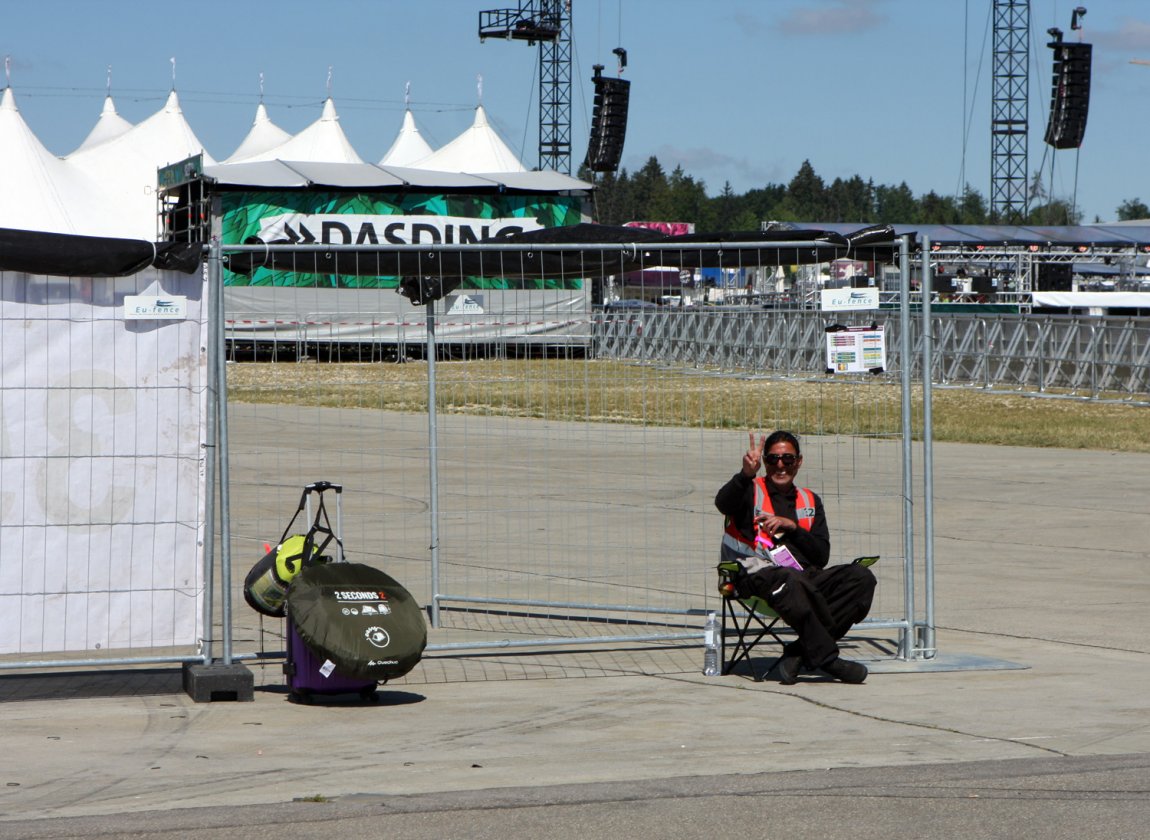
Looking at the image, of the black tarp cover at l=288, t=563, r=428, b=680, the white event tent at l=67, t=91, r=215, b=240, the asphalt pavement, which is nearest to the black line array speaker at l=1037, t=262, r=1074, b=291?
the white event tent at l=67, t=91, r=215, b=240

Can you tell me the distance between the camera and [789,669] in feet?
24.8

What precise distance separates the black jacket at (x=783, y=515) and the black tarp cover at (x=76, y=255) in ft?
9.72

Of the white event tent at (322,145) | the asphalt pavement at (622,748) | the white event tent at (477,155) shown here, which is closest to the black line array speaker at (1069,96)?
the white event tent at (477,155)

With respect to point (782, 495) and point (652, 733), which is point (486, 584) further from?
point (652, 733)

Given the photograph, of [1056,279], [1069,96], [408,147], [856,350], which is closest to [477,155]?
[408,147]

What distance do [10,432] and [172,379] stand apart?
2.40 ft

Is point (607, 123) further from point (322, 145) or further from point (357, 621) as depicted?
point (357, 621)

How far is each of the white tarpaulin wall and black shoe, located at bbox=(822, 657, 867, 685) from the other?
3025 millimetres

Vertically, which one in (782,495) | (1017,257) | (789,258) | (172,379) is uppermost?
(1017,257)

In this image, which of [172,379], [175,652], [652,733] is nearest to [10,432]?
[172,379]

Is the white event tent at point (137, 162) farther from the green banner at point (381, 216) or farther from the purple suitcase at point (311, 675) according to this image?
the purple suitcase at point (311, 675)

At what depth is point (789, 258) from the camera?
339 inches

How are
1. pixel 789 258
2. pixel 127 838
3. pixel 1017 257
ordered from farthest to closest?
pixel 1017 257
pixel 789 258
pixel 127 838

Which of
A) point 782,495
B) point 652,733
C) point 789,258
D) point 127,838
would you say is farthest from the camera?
point 789,258
